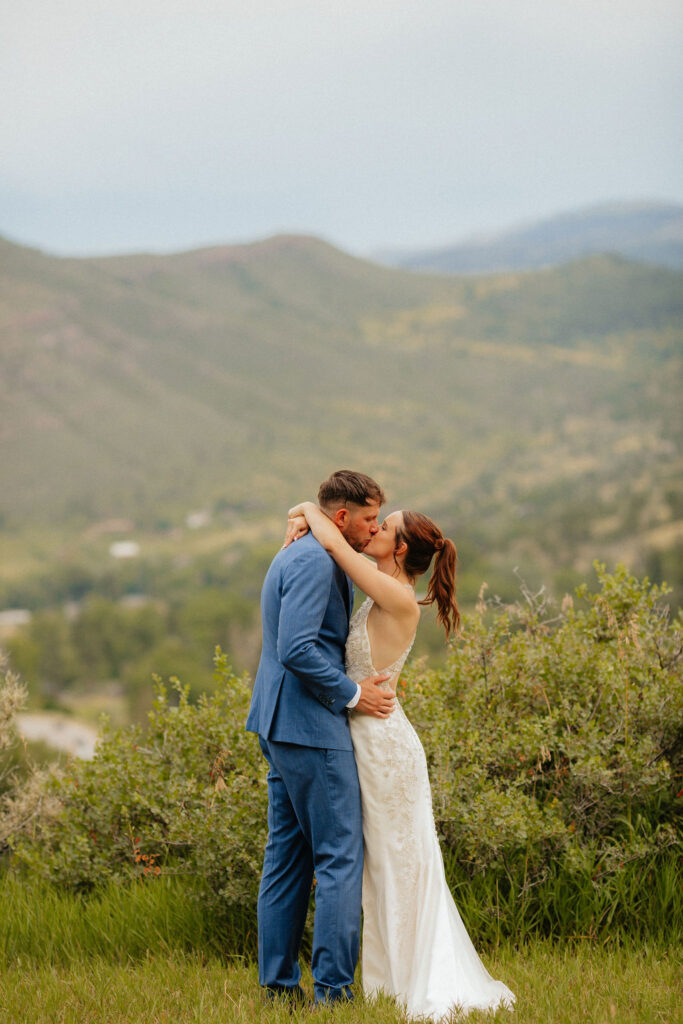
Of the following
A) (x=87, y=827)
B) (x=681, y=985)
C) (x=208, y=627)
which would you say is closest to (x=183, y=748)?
(x=87, y=827)

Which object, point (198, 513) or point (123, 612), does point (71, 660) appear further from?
point (198, 513)

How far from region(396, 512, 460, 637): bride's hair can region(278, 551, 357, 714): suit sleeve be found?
40 cm

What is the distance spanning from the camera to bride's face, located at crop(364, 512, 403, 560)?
3965 millimetres

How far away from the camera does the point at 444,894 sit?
3.84m

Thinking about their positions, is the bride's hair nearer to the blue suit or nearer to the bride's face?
the bride's face

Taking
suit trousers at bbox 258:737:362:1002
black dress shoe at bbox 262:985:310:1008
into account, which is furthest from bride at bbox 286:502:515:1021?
black dress shoe at bbox 262:985:310:1008

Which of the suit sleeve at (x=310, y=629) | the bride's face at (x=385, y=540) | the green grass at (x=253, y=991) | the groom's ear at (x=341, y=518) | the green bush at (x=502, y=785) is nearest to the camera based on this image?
the green grass at (x=253, y=991)

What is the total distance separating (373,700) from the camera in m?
3.81

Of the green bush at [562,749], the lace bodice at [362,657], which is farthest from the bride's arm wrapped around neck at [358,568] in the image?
the green bush at [562,749]

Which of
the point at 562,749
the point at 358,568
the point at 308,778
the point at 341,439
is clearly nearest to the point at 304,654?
the point at 358,568

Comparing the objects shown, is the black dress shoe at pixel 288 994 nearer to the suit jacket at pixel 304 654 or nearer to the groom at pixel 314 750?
the groom at pixel 314 750

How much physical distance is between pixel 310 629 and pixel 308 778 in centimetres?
58

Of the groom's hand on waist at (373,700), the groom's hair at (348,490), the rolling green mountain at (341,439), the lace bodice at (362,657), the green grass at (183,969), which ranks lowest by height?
the rolling green mountain at (341,439)

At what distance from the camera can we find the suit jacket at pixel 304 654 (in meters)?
3.61
